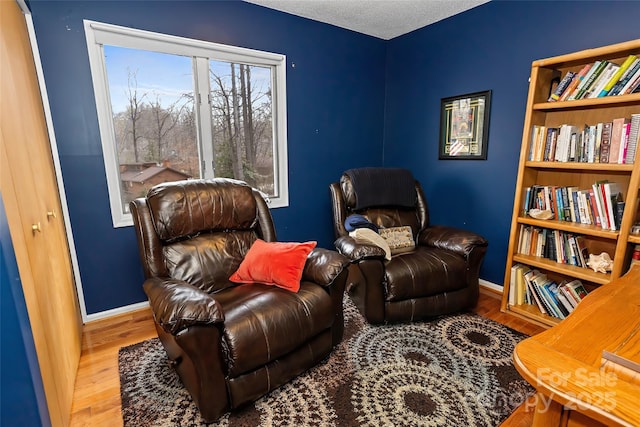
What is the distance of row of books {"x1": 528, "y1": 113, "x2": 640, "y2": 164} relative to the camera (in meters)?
1.82

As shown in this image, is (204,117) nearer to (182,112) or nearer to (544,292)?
(182,112)

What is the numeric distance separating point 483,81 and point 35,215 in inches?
128

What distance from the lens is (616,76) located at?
1.86 metres

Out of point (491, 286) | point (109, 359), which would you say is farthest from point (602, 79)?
point (109, 359)

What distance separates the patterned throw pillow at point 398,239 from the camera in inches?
98.5

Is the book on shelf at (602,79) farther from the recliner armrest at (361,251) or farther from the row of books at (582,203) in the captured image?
the recliner armrest at (361,251)

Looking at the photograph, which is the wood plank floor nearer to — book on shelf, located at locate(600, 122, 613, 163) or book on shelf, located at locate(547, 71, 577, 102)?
book on shelf, located at locate(600, 122, 613, 163)

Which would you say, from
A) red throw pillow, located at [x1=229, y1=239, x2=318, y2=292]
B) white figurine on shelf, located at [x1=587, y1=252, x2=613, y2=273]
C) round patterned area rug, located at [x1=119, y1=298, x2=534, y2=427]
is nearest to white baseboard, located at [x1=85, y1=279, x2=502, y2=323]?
round patterned area rug, located at [x1=119, y1=298, x2=534, y2=427]

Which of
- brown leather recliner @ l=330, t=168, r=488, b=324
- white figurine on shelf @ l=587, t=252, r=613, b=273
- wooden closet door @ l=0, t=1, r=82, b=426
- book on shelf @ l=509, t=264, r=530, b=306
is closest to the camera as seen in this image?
wooden closet door @ l=0, t=1, r=82, b=426

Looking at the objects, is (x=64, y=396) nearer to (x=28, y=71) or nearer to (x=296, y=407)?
(x=296, y=407)

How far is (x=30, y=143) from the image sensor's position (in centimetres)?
153

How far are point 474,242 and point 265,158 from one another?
1946mm

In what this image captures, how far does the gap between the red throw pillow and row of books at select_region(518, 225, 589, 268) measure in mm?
1668

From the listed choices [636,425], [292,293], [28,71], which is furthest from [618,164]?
[28,71]
